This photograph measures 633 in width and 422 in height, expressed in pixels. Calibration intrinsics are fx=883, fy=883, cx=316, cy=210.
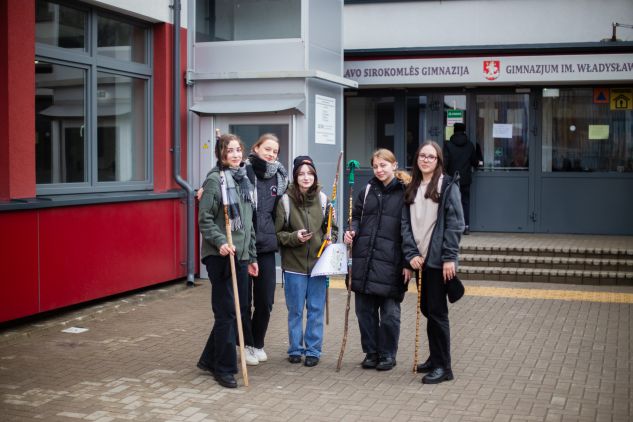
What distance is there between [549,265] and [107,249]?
19.8ft

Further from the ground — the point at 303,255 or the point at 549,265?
the point at 303,255

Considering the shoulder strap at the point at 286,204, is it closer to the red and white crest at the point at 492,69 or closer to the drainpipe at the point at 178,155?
the drainpipe at the point at 178,155

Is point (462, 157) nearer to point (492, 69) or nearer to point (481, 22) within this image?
point (492, 69)

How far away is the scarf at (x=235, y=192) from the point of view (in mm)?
6840

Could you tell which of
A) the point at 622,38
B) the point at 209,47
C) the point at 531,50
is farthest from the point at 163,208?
the point at 622,38

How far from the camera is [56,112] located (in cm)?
955

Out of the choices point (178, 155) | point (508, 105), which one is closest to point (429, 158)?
point (178, 155)

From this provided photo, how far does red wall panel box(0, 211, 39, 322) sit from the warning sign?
941 centimetres

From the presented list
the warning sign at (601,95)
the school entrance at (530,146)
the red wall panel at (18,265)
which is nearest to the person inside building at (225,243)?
the red wall panel at (18,265)

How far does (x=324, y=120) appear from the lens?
1183 centimetres

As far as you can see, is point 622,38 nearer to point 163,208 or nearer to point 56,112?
point 163,208

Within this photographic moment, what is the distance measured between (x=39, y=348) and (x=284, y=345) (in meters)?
2.21

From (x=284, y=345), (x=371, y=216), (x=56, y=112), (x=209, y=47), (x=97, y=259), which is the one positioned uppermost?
(x=209, y=47)

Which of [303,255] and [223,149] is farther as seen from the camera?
[303,255]
